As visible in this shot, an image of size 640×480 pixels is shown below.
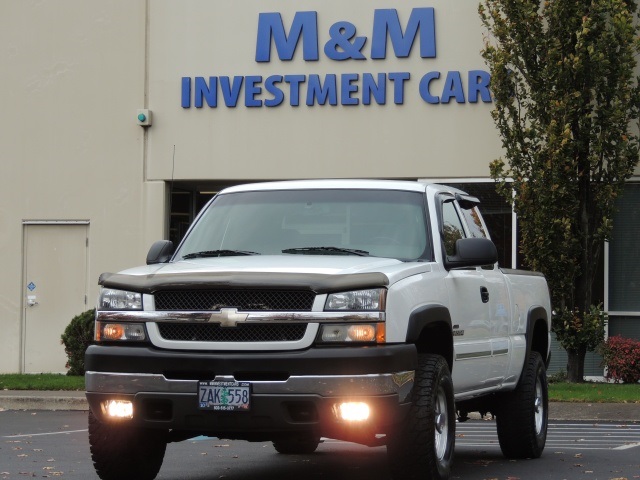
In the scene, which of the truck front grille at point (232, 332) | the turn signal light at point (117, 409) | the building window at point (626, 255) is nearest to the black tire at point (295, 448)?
the turn signal light at point (117, 409)

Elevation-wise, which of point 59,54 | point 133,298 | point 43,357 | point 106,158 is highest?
point 59,54

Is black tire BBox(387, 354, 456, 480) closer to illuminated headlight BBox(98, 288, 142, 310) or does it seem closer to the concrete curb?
illuminated headlight BBox(98, 288, 142, 310)

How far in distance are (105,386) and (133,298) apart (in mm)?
555

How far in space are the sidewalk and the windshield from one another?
6774 millimetres

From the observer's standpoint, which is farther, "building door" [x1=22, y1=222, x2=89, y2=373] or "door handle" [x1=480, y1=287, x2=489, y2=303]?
"building door" [x1=22, y1=222, x2=89, y2=373]

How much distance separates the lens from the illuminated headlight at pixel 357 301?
7672 millimetres

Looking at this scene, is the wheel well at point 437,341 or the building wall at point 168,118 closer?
the wheel well at point 437,341

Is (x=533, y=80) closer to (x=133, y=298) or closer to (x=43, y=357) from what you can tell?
(x=43, y=357)

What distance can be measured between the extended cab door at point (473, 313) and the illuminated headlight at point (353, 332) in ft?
4.36

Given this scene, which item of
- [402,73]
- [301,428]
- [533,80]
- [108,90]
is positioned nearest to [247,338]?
[301,428]

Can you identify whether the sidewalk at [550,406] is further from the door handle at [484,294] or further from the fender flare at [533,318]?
the door handle at [484,294]

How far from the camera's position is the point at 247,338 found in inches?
306

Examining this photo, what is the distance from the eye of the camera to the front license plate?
7.65m

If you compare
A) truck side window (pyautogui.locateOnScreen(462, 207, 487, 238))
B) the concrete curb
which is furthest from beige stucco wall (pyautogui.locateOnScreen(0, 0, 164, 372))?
truck side window (pyautogui.locateOnScreen(462, 207, 487, 238))
